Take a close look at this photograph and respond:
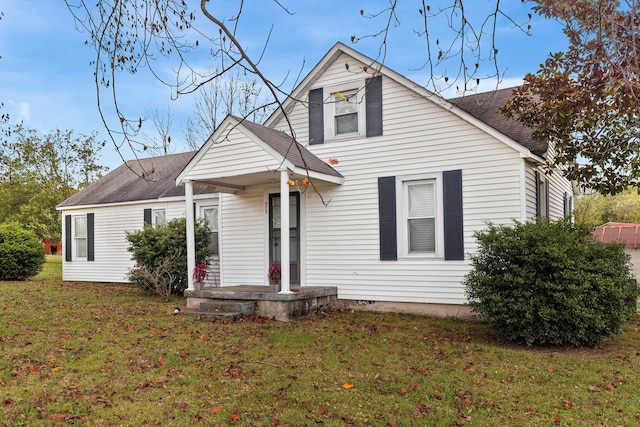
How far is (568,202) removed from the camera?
1373 cm

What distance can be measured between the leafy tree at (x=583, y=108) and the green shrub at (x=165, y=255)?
7693 millimetres

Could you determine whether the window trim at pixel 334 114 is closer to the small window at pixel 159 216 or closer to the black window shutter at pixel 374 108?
the black window shutter at pixel 374 108

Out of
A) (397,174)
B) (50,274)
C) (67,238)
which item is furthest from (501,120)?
(50,274)

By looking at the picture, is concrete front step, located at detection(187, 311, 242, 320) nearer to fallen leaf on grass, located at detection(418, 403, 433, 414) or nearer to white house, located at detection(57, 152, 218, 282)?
fallen leaf on grass, located at detection(418, 403, 433, 414)

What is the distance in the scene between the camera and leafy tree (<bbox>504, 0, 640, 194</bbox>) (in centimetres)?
743

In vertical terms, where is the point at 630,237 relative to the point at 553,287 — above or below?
above

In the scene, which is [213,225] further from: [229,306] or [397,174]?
[397,174]

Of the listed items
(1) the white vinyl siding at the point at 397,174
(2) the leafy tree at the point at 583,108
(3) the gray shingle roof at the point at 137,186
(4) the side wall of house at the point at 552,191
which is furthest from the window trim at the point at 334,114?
(3) the gray shingle roof at the point at 137,186

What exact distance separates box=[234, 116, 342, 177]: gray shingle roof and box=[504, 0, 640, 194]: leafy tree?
3665 mm

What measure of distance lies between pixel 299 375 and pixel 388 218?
491 centimetres

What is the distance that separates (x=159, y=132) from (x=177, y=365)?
67.7 ft

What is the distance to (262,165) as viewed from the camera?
377 inches

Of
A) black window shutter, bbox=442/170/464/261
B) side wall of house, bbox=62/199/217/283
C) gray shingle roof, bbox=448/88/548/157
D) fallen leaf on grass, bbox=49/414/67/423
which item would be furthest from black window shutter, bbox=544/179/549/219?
side wall of house, bbox=62/199/217/283

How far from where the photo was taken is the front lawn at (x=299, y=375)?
4.55m
